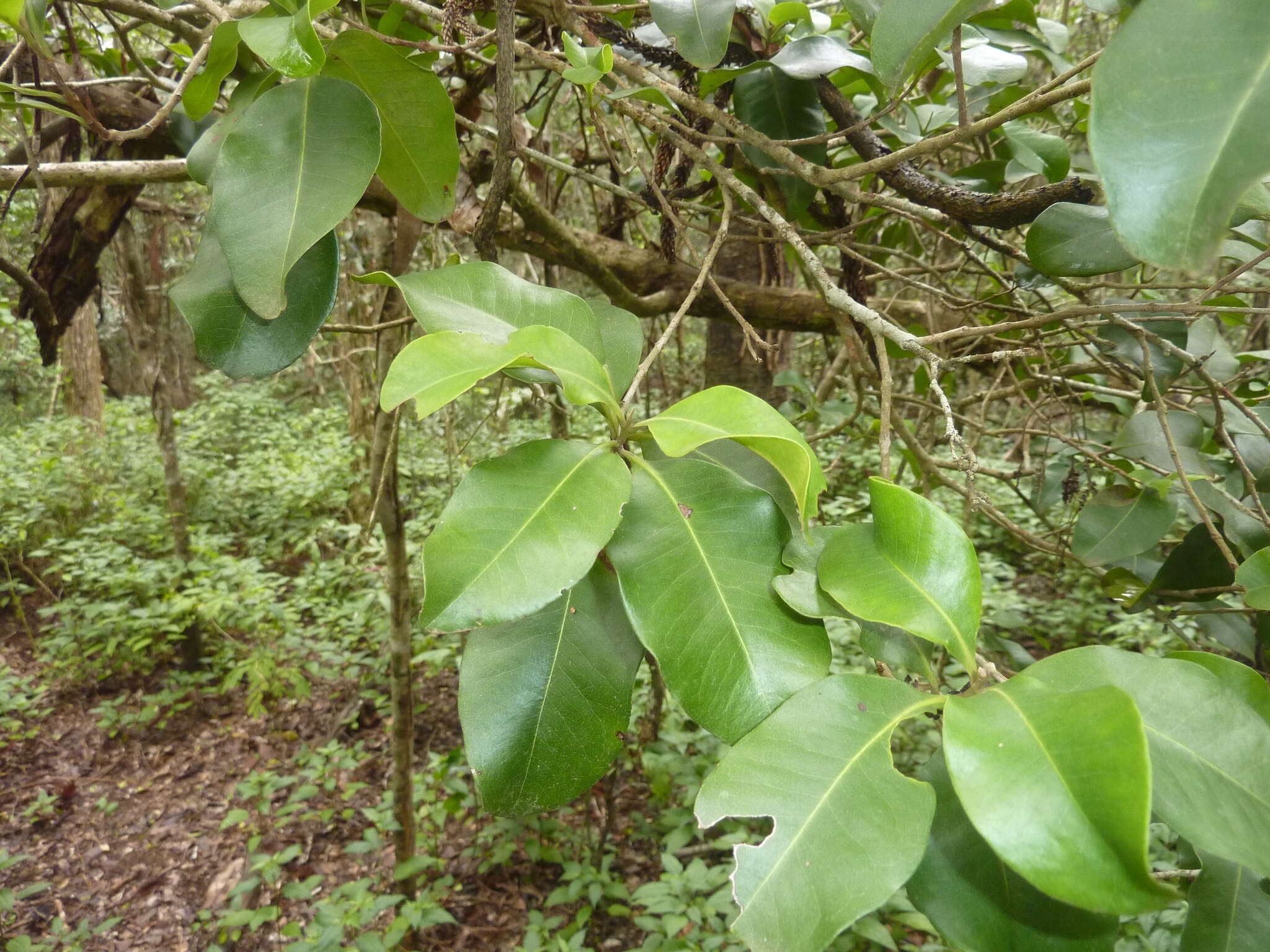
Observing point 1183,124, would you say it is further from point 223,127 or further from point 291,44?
point 223,127

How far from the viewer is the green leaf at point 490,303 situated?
1.77ft

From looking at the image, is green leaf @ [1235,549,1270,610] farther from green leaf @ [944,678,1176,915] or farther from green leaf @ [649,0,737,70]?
green leaf @ [649,0,737,70]

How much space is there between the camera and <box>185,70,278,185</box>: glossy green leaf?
0.69 meters

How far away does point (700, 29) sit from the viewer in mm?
750

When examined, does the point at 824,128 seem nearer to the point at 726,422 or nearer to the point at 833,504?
the point at 726,422

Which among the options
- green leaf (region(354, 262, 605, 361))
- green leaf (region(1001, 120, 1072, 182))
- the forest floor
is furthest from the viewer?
the forest floor

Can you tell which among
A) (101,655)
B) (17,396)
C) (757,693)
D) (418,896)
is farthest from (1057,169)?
(17,396)

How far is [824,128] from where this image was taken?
0.99 metres

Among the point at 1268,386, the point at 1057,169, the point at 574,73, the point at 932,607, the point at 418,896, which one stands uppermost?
the point at 574,73

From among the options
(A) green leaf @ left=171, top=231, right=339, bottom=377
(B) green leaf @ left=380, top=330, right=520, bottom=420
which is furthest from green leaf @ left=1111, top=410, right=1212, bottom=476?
(A) green leaf @ left=171, top=231, right=339, bottom=377

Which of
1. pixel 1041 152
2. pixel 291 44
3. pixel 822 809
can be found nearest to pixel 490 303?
pixel 291 44

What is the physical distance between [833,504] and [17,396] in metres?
8.55

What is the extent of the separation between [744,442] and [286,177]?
469 mm

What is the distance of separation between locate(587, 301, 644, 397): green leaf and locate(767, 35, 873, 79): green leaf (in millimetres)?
392
